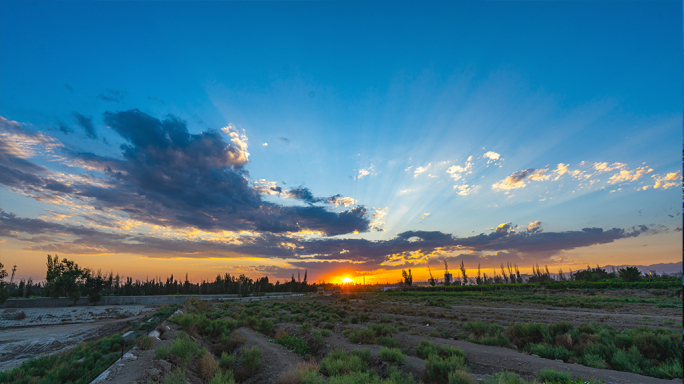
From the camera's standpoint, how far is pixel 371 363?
44.1 feet

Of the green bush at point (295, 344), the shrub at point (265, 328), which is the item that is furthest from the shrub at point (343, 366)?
the shrub at point (265, 328)

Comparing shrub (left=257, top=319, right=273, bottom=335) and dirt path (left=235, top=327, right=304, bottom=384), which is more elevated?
dirt path (left=235, top=327, right=304, bottom=384)

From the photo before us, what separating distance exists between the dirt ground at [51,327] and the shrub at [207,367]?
16.4 metres

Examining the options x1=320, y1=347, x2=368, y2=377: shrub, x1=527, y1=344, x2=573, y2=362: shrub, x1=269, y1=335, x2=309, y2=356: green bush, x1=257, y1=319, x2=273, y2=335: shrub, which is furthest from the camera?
x1=257, y1=319, x2=273, y2=335: shrub

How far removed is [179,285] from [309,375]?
109066 mm

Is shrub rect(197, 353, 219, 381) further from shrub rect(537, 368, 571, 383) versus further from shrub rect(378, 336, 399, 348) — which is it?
shrub rect(537, 368, 571, 383)

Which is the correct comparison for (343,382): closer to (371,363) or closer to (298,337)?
(371,363)

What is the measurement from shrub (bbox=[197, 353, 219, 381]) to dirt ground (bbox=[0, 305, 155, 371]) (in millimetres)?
16449

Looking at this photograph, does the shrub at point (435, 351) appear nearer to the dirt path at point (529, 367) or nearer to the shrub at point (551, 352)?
the dirt path at point (529, 367)

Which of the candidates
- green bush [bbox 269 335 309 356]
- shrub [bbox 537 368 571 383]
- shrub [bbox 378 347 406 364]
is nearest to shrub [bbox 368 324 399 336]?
green bush [bbox 269 335 309 356]

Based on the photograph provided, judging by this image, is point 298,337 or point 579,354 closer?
point 579,354

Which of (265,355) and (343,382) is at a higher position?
(343,382)

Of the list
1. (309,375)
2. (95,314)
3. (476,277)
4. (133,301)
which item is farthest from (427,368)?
(476,277)

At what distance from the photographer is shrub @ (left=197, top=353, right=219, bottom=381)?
1054 cm
